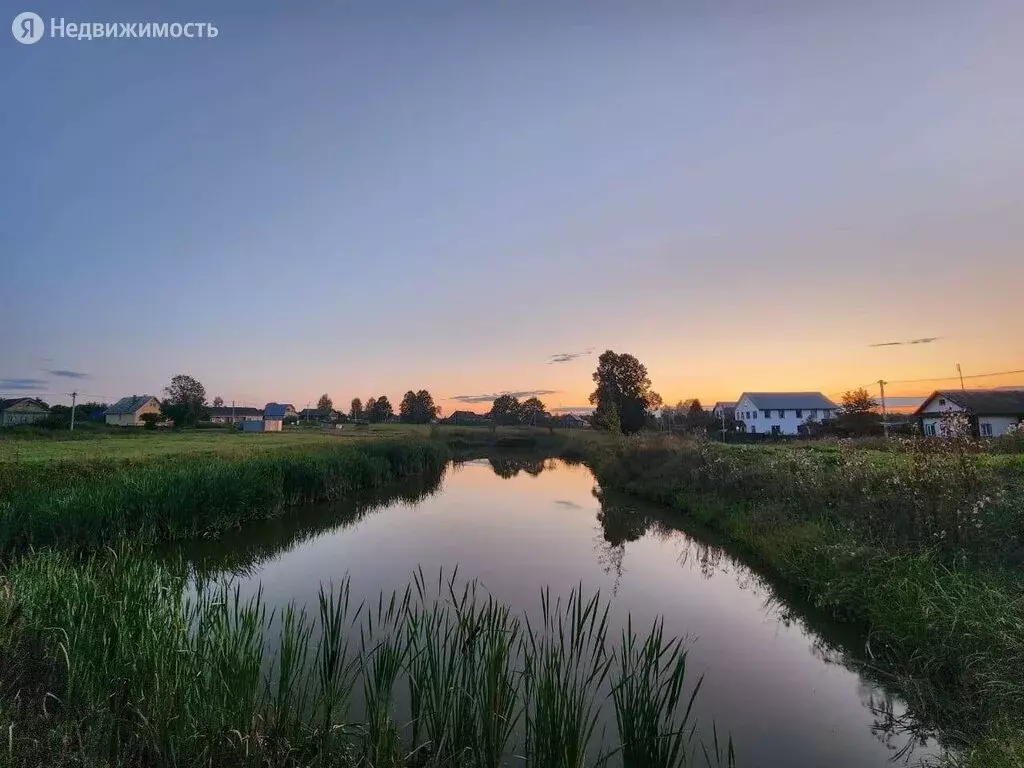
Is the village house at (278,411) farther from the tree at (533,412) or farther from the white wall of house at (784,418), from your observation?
the white wall of house at (784,418)

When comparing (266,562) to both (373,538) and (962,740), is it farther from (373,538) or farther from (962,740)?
(962,740)

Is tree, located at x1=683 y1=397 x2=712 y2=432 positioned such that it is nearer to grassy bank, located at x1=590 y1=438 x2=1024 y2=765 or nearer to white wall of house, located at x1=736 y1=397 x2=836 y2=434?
white wall of house, located at x1=736 y1=397 x2=836 y2=434

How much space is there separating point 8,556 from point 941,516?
1474 cm

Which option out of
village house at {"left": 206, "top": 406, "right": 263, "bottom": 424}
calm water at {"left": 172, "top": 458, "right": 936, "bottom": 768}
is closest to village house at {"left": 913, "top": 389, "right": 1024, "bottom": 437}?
calm water at {"left": 172, "top": 458, "right": 936, "bottom": 768}

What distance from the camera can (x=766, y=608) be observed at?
7977mm

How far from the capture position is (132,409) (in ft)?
229

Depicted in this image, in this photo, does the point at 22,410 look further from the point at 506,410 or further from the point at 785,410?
the point at 785,410

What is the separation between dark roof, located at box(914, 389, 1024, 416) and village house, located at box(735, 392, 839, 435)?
1833cm

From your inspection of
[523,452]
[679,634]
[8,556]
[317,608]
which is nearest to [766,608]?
[679,634]

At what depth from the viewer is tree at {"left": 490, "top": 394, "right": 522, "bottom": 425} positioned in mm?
96375

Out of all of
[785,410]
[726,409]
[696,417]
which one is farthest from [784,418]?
[726,409]

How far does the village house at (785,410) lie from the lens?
55.2 metres

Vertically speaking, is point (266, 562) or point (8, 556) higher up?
point (8, 556)

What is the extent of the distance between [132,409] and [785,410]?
83812mm
